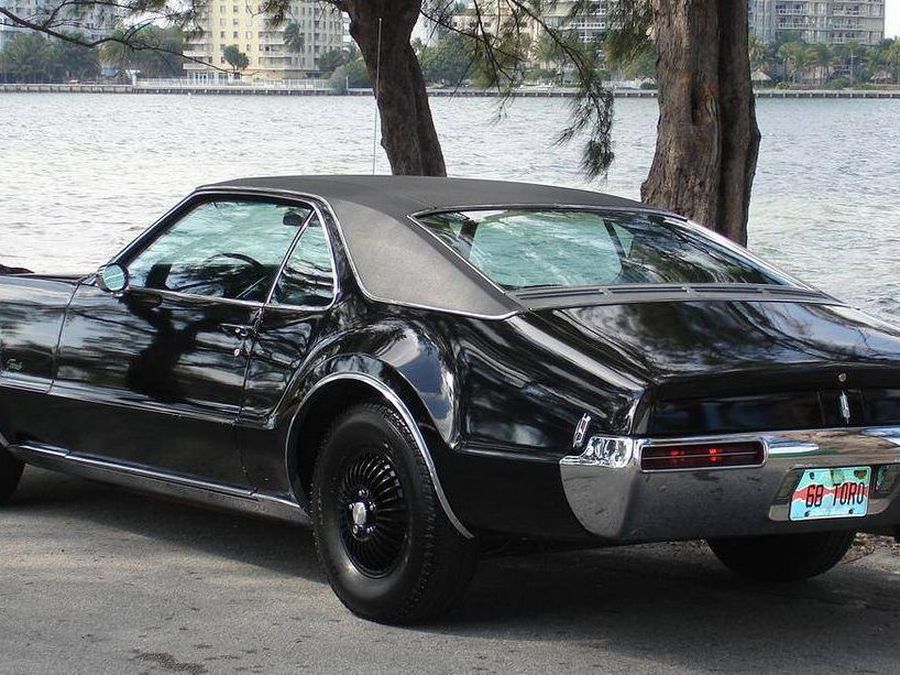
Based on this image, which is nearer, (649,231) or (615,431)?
(615,431)

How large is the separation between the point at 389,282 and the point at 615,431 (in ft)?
3.74

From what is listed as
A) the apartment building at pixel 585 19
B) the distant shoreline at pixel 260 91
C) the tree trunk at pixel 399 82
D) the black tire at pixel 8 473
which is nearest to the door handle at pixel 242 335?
the black tire at pixel 8 473

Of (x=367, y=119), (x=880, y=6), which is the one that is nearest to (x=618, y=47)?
(x=367, y=119)

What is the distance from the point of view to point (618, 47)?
46.1ft

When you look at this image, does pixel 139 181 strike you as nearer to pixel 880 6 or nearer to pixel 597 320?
pixel 597 320

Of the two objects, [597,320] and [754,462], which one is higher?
[597,320]

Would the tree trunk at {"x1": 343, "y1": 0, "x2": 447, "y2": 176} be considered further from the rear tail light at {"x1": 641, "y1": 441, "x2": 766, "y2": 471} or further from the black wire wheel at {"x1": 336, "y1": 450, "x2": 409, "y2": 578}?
the rear tail light at {"x1": 641, "y1": 441, "x2": 766, "y2": 471}

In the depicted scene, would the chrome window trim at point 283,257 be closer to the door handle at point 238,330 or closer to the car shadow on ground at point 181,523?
the door handle at point 238,330

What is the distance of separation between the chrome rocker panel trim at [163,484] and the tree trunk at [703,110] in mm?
3966

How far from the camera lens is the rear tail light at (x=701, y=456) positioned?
4562mm

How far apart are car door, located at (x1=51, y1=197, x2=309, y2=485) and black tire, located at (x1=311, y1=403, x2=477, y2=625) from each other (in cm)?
51

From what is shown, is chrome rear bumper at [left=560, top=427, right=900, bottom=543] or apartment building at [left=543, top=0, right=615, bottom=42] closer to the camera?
chrome rear bumper at [left=560, top=427, right=900, bottom=543]

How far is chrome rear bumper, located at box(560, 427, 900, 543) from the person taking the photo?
15.0ft

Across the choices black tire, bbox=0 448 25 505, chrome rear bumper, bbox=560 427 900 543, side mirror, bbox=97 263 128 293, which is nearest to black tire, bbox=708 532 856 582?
chrome rear bumper, bbox=560 427 900 543
